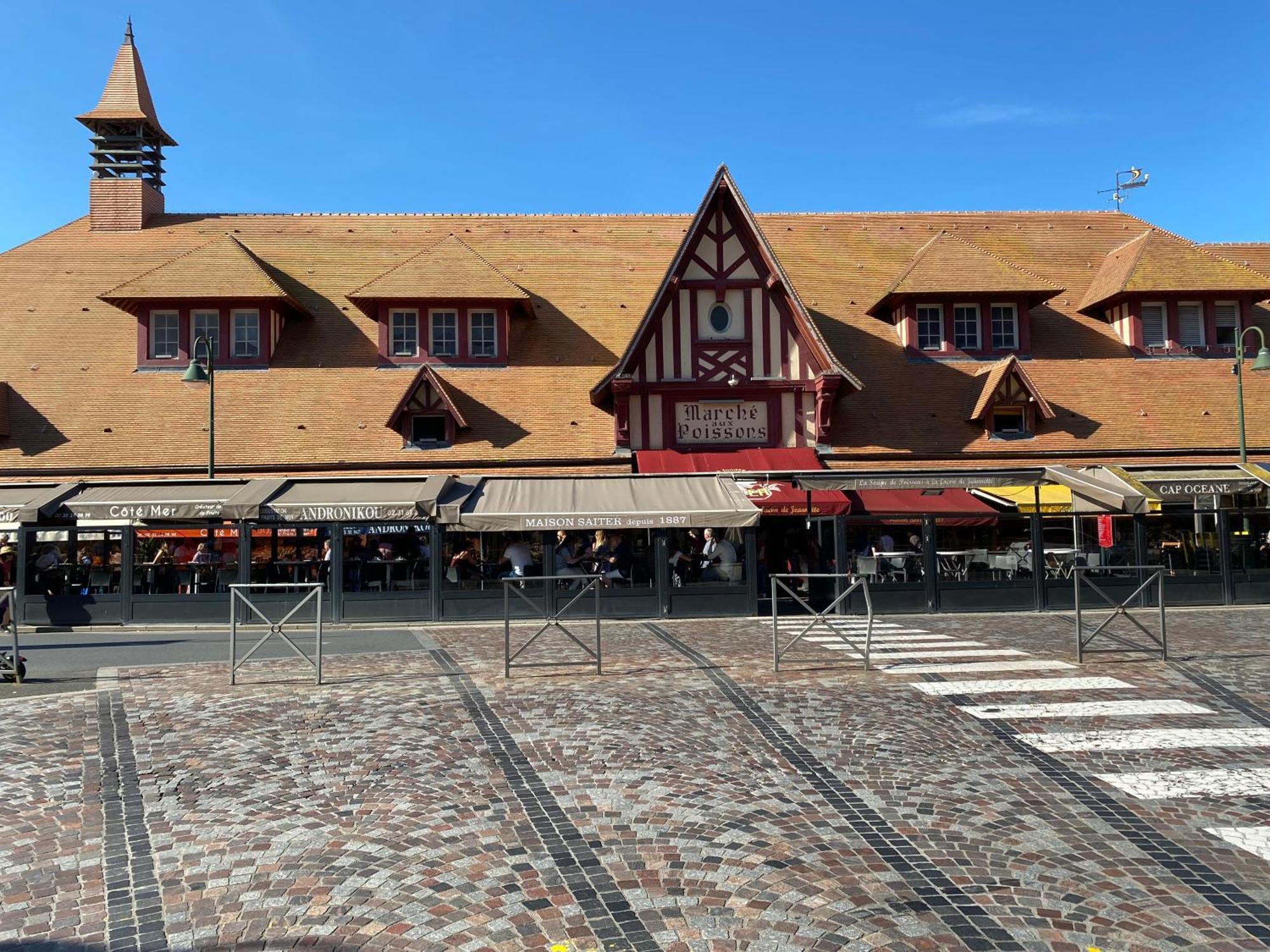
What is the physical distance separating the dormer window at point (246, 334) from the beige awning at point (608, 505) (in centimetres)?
800

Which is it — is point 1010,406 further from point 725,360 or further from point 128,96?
point 128,96

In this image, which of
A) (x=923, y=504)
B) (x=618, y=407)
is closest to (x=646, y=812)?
(x=923, y=504)

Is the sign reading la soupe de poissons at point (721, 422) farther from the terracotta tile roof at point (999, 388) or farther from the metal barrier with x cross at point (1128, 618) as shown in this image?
the metal barrier with x cross at point (1128, 618)

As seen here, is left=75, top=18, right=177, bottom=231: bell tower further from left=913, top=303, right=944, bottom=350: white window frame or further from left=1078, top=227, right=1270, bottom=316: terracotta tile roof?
left=1078, top=227, right=1270, bottom=316: terracotta tile roof

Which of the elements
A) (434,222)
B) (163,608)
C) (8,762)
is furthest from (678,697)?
(434,222)

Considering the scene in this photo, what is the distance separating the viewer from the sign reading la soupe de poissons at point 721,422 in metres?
21.7

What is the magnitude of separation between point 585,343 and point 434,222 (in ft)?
24.4

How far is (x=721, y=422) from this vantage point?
21.8 m

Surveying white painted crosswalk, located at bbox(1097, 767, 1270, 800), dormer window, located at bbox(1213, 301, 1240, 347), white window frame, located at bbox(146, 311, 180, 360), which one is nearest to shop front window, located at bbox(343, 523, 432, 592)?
white window frame, located at bbox(146, 311, 180, 360)

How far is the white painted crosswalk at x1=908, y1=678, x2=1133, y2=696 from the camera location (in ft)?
33.7

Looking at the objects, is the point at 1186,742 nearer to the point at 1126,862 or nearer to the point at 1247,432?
the point at 1126,862

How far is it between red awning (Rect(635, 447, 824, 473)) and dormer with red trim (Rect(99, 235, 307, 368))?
9613 millimetres

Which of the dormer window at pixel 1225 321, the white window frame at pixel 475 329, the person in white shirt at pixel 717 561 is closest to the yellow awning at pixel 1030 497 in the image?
the person in white shirt at pixel 717 561

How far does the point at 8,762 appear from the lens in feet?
25.3
